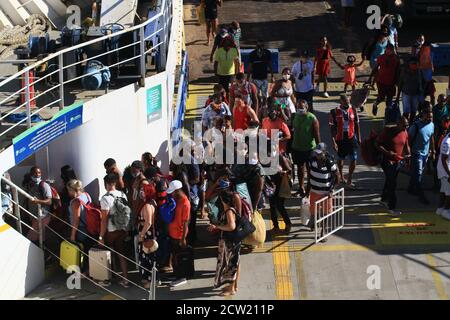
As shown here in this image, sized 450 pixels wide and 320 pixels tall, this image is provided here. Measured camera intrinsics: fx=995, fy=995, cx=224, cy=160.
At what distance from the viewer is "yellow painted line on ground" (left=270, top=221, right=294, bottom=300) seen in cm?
1343

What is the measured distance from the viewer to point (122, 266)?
45.2 ft

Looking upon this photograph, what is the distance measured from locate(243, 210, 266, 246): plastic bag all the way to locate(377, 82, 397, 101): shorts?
5890 mm

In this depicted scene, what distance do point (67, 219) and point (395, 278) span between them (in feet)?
15.2

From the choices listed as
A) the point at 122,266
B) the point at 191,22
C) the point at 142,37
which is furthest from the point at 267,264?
the point at 191,22

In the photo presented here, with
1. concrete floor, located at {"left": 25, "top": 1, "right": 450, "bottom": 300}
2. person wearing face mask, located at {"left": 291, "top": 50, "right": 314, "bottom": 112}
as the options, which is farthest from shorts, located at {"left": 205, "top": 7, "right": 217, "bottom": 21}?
concrete floor, located at {"left": 25, "top": 1, "right": 450, "bottom": 300}

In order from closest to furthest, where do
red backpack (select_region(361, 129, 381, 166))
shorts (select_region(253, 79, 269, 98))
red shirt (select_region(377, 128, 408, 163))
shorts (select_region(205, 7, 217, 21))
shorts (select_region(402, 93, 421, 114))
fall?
red shirt (select_region(377, 128, 408, 163)) < red backpack (select_region(361, 129, 381, 166)) < shorts (select_region(402, 93, 421, 114)) < shorts (select_region(253, 79, 269, 98)) < shorts (select_region(205, 7, 217, 21))

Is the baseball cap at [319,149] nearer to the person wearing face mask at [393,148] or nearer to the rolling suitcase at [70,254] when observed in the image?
the person wearing face mask at [393,148]

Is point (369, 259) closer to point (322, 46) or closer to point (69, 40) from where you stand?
point (69, 40)

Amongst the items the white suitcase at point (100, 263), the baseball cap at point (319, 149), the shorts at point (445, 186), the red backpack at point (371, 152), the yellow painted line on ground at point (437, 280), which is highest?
the baseball cap at point (319, 149)

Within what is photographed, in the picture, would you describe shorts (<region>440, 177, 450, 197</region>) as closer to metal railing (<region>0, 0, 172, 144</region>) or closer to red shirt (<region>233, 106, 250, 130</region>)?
red shirt (<region>233, 106, 250, 130</region>)

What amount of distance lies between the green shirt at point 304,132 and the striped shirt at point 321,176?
106cm

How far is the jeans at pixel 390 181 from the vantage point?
15453mm

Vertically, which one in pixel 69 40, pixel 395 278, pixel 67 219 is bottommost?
pixel 395 278

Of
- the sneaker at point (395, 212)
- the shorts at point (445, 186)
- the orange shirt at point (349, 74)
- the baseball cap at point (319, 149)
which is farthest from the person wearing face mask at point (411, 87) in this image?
the baseball cap at point (319, 149)
